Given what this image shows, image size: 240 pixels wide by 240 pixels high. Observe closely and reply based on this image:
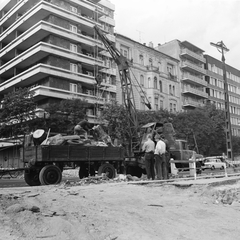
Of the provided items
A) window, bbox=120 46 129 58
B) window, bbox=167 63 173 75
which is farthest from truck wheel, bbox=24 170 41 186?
window, bbox=167 63 173 75

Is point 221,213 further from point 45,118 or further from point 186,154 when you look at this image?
point 45,118

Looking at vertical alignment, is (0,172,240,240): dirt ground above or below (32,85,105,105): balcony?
below

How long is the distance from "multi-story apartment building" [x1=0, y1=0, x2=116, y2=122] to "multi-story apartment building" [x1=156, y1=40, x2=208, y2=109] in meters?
→ 17.7

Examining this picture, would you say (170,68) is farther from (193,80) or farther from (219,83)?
(219,83)

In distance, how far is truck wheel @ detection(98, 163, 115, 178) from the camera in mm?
14352

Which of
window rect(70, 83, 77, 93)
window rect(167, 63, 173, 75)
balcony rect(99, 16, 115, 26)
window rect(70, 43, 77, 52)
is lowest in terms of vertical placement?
window rect(70, 83, 77, 93)

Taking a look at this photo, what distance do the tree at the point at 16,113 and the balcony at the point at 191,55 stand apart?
38.5 m

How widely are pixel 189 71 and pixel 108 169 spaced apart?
52308 millimetres

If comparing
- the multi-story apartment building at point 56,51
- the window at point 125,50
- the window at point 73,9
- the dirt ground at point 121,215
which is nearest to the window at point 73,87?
the multi-story apartment building at point 56,51

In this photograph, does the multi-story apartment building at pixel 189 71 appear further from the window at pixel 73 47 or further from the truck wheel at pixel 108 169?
the truck wheel at pixel 108 169

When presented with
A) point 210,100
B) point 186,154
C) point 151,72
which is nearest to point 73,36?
point 151,72

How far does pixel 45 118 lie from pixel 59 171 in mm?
19329

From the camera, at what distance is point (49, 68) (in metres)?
38.5

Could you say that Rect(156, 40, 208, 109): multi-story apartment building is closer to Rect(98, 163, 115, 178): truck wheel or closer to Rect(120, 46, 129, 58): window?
Rect(120, 46, 129, 58): window
